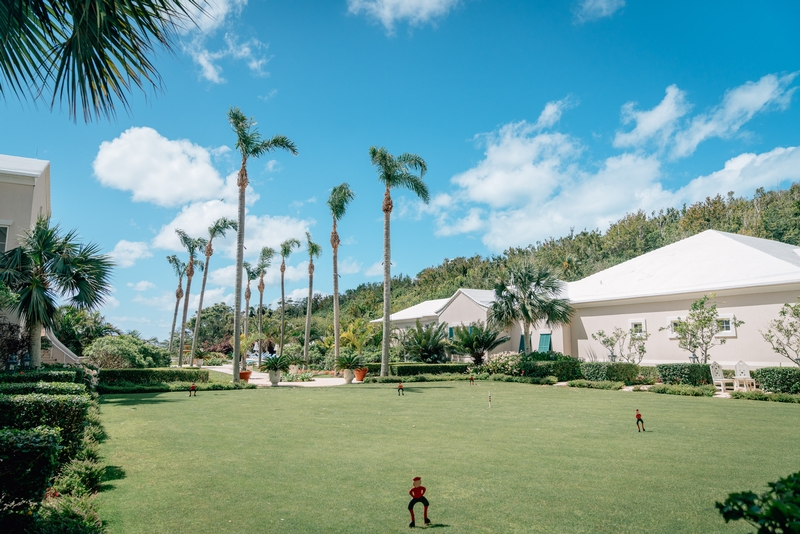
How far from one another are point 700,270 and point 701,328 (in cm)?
469

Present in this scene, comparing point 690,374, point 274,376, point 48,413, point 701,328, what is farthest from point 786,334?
point 48,413

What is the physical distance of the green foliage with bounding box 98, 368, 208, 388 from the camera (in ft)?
69.1

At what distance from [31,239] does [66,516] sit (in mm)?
14765

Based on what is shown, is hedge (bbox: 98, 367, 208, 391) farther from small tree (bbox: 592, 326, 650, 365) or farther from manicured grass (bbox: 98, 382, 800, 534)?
small tree (bbox: 592, 326, 650, 365)

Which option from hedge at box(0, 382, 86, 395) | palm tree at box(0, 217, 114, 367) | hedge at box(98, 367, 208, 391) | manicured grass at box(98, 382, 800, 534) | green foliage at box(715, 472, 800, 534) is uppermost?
palm tree at box(0, 217, 114, 367)

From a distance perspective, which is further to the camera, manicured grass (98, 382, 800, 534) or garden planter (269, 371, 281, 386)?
garden planter (269, 371, 281, 386)

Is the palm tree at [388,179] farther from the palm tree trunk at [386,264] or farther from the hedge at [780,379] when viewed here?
the hedge at [780,379]

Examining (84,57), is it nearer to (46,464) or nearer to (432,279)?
(46,464)

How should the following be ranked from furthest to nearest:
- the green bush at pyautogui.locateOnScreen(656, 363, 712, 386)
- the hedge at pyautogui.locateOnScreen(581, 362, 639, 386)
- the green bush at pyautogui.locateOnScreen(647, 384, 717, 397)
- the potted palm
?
the potted palm
the hedge at pyautogui.locateOnScreen(581, 362, 639, 386)
the green bush at pyautogui.locateOnScreen(656, 363, 712, 386)
the green bush at pyautogui.locateOnScreen(647, 384, 717, 397)

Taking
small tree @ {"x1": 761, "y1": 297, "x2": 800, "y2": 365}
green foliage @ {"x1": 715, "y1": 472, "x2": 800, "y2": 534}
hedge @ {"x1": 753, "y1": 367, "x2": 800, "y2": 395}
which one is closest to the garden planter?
hedge @ {"x1": 753, "y1": 367, "x2": 800, "y2": 395}

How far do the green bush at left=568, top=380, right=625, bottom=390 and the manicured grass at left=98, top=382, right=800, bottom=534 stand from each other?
6.22 meters

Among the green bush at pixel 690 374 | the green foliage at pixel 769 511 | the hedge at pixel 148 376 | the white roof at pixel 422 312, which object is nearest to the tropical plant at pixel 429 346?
the white roof at pixel 422 312

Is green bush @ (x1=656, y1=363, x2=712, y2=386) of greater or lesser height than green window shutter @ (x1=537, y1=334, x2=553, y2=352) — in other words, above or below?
below

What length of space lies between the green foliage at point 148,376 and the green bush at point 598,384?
17185 mm
